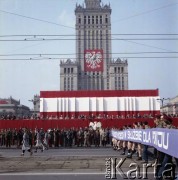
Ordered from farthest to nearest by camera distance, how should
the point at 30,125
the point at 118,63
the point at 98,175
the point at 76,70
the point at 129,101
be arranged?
the point at 76,70 < the point at 118,63 < the point at 129,101 < the point at 30,125 < the point at 98,175

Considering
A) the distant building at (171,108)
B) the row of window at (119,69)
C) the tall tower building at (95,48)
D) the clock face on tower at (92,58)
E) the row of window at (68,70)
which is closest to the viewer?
the clock face on tower at (92,58)

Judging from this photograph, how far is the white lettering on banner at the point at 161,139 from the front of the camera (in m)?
8.23

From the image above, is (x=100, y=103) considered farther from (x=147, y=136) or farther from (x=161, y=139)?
(x=161, y=139)

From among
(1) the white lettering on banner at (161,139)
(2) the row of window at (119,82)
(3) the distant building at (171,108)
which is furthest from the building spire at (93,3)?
(1) the white lettering on banner at (161,139)

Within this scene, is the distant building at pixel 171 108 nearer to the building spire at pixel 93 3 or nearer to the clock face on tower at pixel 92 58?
the clock face on tower at pixel 92 58

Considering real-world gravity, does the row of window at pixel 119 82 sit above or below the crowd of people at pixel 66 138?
above

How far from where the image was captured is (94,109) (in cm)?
4094

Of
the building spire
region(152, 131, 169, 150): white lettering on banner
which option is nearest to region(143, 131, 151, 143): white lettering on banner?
region(152, 131, 169, 150): white lettering on banner

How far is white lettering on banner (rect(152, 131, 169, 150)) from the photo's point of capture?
8.23m

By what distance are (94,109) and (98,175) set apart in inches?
1218

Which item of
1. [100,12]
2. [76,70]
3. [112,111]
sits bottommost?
[112,111]

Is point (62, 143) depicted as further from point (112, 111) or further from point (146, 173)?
point (146, 173)

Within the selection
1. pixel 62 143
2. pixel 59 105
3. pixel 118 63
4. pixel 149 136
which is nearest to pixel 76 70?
pixel 118 63

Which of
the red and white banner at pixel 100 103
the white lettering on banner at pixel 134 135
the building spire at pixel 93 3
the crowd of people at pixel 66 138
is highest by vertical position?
the building spire at pixel 93 3
